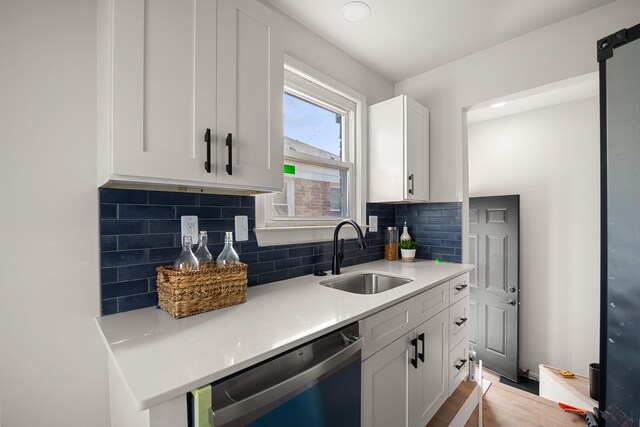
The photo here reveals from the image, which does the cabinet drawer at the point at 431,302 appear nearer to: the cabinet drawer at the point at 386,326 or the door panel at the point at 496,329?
the cabinet drawer at the point at 386,326

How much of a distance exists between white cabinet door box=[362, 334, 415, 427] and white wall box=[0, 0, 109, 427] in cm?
105

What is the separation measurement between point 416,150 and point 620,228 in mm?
1359

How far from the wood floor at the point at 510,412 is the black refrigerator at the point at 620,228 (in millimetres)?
738

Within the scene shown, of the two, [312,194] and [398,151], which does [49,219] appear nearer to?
[312,194]

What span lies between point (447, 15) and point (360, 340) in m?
2.01

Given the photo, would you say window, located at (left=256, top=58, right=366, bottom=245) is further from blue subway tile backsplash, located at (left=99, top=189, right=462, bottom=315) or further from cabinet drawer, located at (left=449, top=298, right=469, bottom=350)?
cabinet drawer, located at (left=449, top=298, right=469, bottom=350)

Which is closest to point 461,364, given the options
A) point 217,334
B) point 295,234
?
point 295,234

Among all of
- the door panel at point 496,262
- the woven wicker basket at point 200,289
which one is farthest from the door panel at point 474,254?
the woven wicker basket at point 200,289

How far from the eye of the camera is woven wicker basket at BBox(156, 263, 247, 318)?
1080 millimetres

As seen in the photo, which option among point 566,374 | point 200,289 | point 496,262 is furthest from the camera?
point 496,262

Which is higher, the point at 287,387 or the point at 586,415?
the point at 287,387

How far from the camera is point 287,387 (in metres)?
0.86

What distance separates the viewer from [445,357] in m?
1.86

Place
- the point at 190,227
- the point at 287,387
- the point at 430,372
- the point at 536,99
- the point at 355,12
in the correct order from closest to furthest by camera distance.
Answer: the point at 287,387, the point at 190,227, the point at 430,372, the point at 355,12, the point at 536,99
